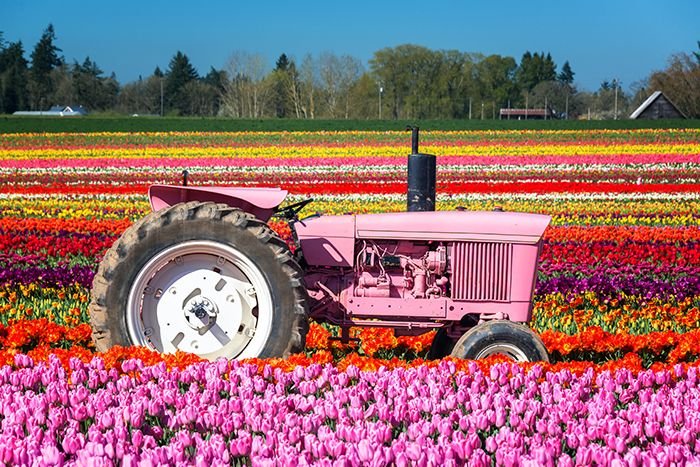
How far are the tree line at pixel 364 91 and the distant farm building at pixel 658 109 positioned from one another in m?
1.12

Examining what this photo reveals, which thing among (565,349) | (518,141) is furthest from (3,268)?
(518,141)

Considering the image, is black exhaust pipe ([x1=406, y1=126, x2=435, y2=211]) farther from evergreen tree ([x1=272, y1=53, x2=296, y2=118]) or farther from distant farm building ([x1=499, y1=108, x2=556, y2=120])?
distant farm building ([x1=499, y1=108, x2=556, y2=120])

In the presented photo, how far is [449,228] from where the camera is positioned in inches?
220

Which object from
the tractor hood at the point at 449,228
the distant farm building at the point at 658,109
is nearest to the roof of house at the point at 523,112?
the distant farm building at the point at 658,109

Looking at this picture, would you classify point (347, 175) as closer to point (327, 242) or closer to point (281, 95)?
point (327, 242)

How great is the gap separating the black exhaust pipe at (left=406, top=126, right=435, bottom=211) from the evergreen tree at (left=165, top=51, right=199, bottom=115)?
288ft

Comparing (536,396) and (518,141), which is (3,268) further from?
(518,141)

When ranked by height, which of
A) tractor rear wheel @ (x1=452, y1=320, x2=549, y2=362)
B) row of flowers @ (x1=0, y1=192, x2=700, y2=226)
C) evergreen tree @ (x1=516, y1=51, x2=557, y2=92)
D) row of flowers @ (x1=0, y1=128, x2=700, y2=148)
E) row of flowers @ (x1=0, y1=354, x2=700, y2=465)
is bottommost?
row of flowers @ (x1=0, y1=192, x2=700, y2=226)

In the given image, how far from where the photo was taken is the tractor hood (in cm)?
558

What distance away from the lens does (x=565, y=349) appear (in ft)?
20.7

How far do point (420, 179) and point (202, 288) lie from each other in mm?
1331

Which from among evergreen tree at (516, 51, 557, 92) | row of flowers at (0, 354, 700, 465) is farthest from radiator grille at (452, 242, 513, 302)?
evergreen tree at (516, 51, 557, 92)

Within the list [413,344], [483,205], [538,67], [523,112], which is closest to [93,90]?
[523,112]

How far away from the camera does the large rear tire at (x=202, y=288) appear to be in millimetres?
5129
